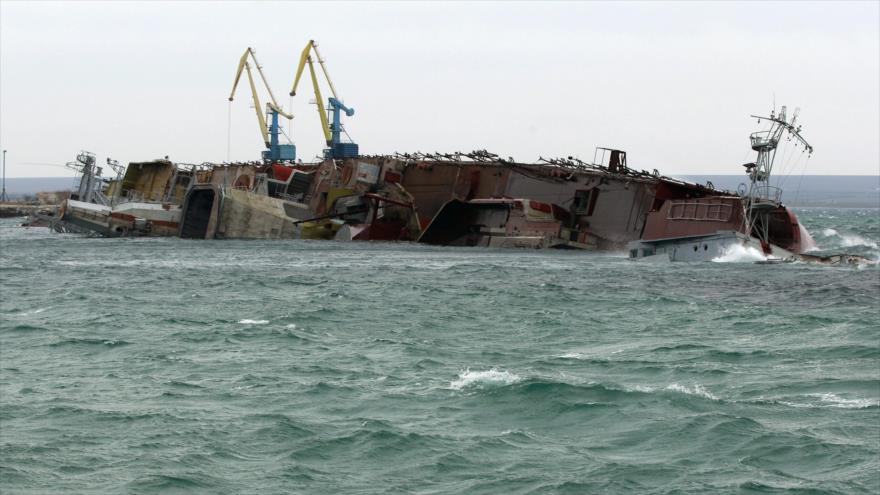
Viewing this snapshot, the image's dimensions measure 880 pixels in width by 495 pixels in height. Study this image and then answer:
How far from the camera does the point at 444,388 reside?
26.2 m

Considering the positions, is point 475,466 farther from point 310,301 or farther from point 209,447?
point 310,301

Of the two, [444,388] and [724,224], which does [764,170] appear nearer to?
[724,224]

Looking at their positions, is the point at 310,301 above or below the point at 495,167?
below

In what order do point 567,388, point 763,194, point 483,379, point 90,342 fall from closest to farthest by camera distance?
point 567,388
point 483,379
point 90,342
point 763,194

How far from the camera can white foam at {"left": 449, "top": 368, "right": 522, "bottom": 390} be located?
26.3 meters

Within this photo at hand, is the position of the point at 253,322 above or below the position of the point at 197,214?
below

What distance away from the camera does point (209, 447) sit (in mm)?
21406

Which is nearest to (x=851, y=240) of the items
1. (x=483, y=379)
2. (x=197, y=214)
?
(x=197, y=214)

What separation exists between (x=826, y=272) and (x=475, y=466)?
3932cm

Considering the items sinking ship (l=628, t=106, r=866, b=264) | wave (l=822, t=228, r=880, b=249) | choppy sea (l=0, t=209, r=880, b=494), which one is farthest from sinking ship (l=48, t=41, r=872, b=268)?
wave (l=822, t=228, r=880, b=249)

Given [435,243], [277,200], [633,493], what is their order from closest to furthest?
1. [633,493]
2. [435,243]
3. [277,200]

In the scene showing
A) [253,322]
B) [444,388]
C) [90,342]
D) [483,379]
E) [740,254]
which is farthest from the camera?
[740,254]

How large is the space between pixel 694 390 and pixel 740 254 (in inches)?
1358

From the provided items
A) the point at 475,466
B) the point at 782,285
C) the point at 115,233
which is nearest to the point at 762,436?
the point at 475,466
